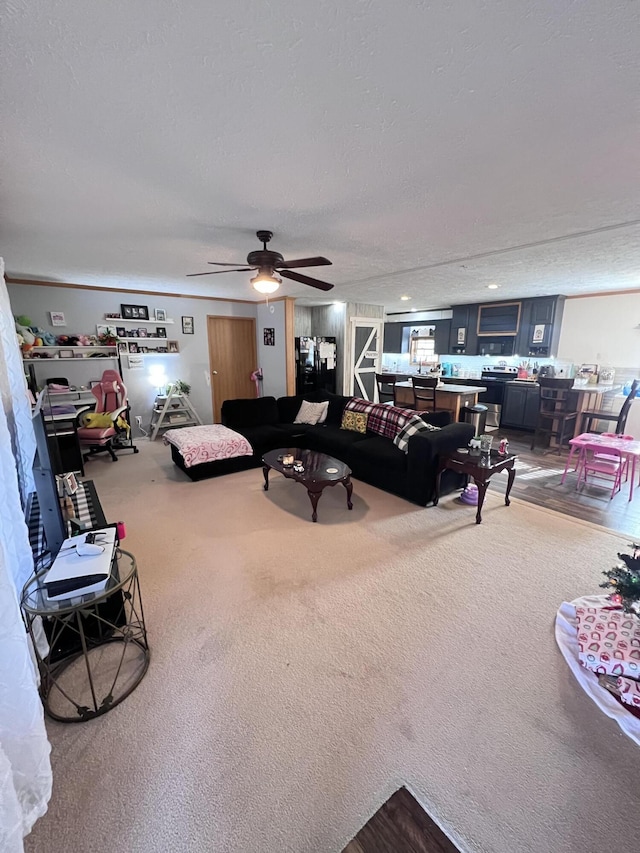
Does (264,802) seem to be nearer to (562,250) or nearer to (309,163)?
(309,163)

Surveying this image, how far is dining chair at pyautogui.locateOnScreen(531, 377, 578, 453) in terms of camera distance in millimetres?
5203

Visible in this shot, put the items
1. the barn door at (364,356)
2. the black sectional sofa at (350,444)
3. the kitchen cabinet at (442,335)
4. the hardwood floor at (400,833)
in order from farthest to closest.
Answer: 1. the kitchen cabinet at (442,335)
2. the barn door at (364,356)
3. the black sectional sofa at (350,444)
4. the hardwood floor at (400,833)

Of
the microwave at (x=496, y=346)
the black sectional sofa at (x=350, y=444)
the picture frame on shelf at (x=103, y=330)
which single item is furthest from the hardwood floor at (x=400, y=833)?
the microwave at (x=496, y=346)

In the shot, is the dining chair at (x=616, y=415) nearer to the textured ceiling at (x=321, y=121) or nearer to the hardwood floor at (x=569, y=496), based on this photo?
the hardwood floor at (x=569, y=496)

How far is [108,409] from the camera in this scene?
4980 mm

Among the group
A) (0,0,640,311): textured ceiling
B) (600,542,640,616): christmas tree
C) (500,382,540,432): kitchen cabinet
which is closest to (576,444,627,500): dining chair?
(500,382,540,432): kitchen cabinet

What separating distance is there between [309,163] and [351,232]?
1.12m

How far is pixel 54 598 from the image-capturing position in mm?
1478

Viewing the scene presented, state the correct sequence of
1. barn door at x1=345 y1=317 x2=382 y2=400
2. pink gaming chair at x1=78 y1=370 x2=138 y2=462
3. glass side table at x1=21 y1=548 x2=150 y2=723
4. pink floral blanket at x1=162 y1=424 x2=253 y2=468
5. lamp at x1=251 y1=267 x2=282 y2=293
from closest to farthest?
glass side table at x1=21 y1=548 x2=150 y2=723 → lamp at x1=251 y1=267 x2=282 y2=293 → pink floral blanket at x1=162 y1=424 x2=253 y2=468 → pink gaming chair at x1=78 y1=370 x2=138 y2=462 → barn door at x1=345 y1=317 x2=382 y2=400

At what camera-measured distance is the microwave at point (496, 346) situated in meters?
6.78

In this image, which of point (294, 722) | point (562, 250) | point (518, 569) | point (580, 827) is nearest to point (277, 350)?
point (562, 250)

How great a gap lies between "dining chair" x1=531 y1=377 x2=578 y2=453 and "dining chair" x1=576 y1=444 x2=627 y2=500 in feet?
2.77

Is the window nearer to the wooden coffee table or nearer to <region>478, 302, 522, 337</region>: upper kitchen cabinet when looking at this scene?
<region>478, 302, 522, 337</region>: upper kitchen cabinet

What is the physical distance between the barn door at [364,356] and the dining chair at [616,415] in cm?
408
